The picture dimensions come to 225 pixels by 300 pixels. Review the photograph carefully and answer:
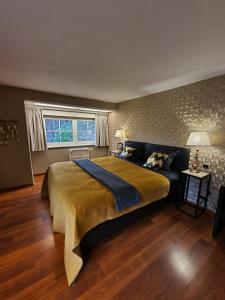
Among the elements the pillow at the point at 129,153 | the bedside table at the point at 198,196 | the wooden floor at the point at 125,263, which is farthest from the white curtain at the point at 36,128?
the bedside table at the point at 198,196

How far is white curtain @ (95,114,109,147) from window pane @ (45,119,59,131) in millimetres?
1416

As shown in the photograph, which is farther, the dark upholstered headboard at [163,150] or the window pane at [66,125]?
the window pane at [66,125]

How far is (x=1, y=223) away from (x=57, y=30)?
2.69 metres

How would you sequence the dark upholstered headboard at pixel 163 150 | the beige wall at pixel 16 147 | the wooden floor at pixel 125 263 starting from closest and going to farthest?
the wooden floor at pixel 125 263
the dark upholstered headboard at pixel 163 150
the beige wall at pixel 16 147

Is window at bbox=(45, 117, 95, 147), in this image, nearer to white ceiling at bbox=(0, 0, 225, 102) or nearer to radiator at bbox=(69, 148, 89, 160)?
radiator at bbox=(69, 148, 89, 160)

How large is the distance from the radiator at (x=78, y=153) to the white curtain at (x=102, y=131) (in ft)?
1.64

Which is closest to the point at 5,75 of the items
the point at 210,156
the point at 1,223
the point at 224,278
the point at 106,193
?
the point at 1,223

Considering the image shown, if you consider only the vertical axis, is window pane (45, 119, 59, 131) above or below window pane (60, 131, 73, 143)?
above

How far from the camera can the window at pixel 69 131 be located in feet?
14.4

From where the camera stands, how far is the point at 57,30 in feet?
4.25

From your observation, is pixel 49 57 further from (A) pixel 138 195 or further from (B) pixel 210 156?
(B) pixel 210 156

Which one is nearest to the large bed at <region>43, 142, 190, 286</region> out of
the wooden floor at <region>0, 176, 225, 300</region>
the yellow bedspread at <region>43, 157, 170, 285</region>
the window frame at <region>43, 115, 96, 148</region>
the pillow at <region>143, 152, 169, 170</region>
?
the yellow bedspread at <region>43, 157, 170, 285</region>

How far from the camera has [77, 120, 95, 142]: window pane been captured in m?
4.90

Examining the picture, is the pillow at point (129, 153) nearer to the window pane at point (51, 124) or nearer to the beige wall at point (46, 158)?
the beige wall at point (46, 158)
